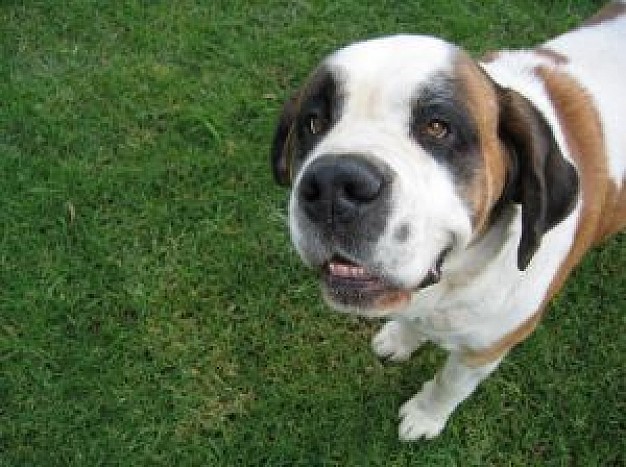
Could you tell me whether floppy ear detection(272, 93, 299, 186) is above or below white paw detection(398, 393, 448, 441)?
above

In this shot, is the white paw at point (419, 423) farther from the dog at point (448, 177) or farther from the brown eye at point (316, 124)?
the brown eye at point (316, 124)

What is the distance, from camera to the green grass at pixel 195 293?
12.6 feet

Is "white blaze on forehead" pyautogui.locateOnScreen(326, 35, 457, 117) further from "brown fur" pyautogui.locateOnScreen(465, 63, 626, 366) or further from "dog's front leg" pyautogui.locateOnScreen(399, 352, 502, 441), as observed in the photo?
"dog's front leg" pyautogui.locateOnScreen(399, 352, 502, 441)

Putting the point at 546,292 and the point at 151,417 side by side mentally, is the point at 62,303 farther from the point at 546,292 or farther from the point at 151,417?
the point at 546,292

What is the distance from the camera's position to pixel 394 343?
3953 mm

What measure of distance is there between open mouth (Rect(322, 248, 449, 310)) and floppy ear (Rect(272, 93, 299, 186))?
1.64 ft

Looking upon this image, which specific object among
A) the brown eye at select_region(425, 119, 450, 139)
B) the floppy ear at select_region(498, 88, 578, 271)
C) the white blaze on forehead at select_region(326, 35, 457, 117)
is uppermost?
the white blaze on forehead at select_region(326, 35, 457, 117)

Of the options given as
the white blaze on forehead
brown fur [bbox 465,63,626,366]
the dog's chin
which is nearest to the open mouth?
the dog's chin

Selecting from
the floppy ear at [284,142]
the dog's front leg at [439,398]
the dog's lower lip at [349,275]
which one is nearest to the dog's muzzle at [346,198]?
the dog's lower lip at [349,275]

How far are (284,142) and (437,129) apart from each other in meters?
0.64

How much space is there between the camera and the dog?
2.35m

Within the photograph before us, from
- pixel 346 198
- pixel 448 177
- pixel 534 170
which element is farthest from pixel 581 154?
pixel 346 198

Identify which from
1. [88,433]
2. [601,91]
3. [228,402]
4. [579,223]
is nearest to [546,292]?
[579,223]

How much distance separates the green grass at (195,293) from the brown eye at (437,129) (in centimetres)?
173
